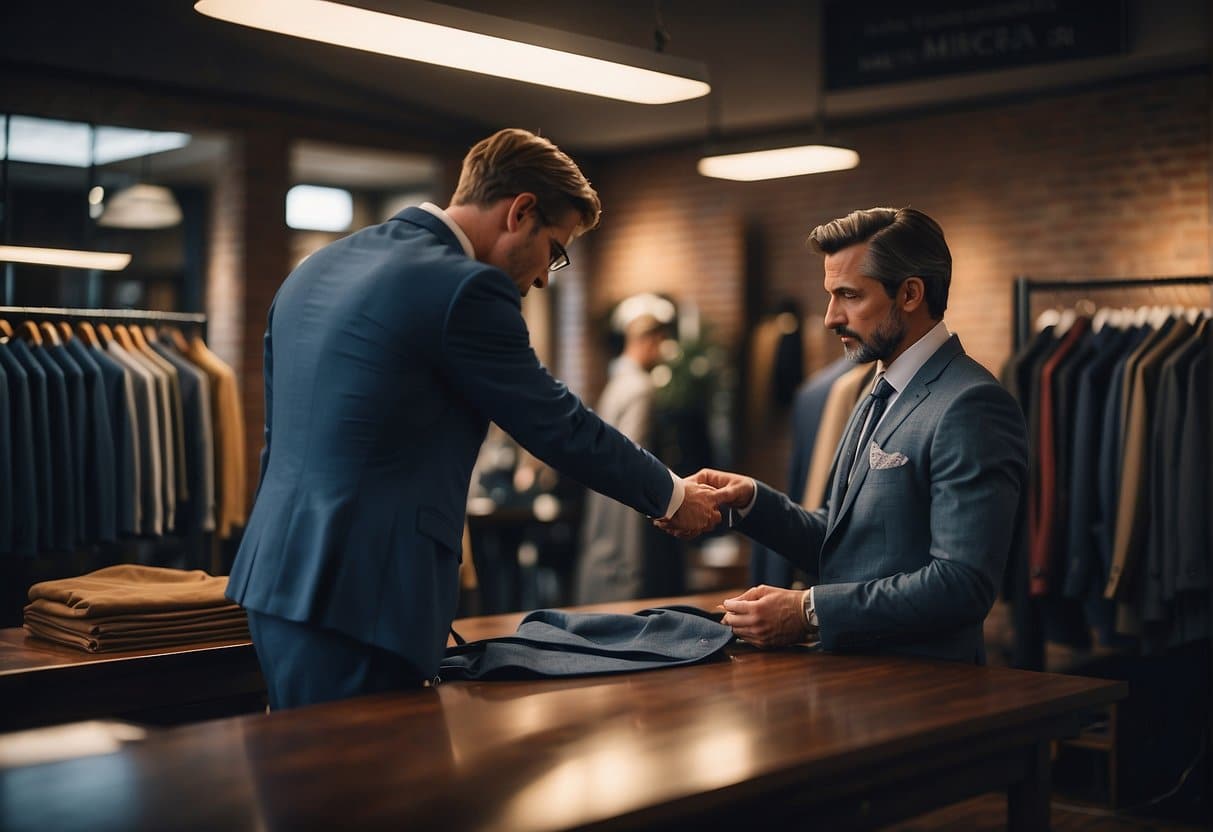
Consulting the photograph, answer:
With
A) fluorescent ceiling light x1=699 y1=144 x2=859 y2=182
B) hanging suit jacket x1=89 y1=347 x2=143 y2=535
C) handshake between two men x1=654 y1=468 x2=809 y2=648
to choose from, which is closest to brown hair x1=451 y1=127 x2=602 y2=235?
handshake between two men x1=654 y1=468 x2=809 y2=648

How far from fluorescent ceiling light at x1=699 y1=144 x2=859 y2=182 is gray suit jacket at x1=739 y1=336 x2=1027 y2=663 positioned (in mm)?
2814

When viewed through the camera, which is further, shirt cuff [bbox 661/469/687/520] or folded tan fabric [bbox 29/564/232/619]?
folded tan fabric [bbox 29/564/232/619]

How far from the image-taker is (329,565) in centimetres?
196

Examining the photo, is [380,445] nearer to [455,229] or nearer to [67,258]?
[455,229]

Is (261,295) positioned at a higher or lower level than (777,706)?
higher

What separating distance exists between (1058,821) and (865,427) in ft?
9.34

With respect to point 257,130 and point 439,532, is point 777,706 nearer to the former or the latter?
point 439,532

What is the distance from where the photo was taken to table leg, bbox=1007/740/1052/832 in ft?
6.90

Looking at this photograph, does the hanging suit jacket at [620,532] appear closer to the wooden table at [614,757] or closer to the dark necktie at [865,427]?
the dark necktie at [865,427]

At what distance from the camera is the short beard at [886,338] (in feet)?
8.05

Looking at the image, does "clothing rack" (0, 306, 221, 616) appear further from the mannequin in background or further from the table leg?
the table leg

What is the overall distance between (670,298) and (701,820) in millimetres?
7527

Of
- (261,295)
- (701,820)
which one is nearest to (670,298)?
(261,295)

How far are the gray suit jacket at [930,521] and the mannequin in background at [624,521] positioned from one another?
3829 mm
